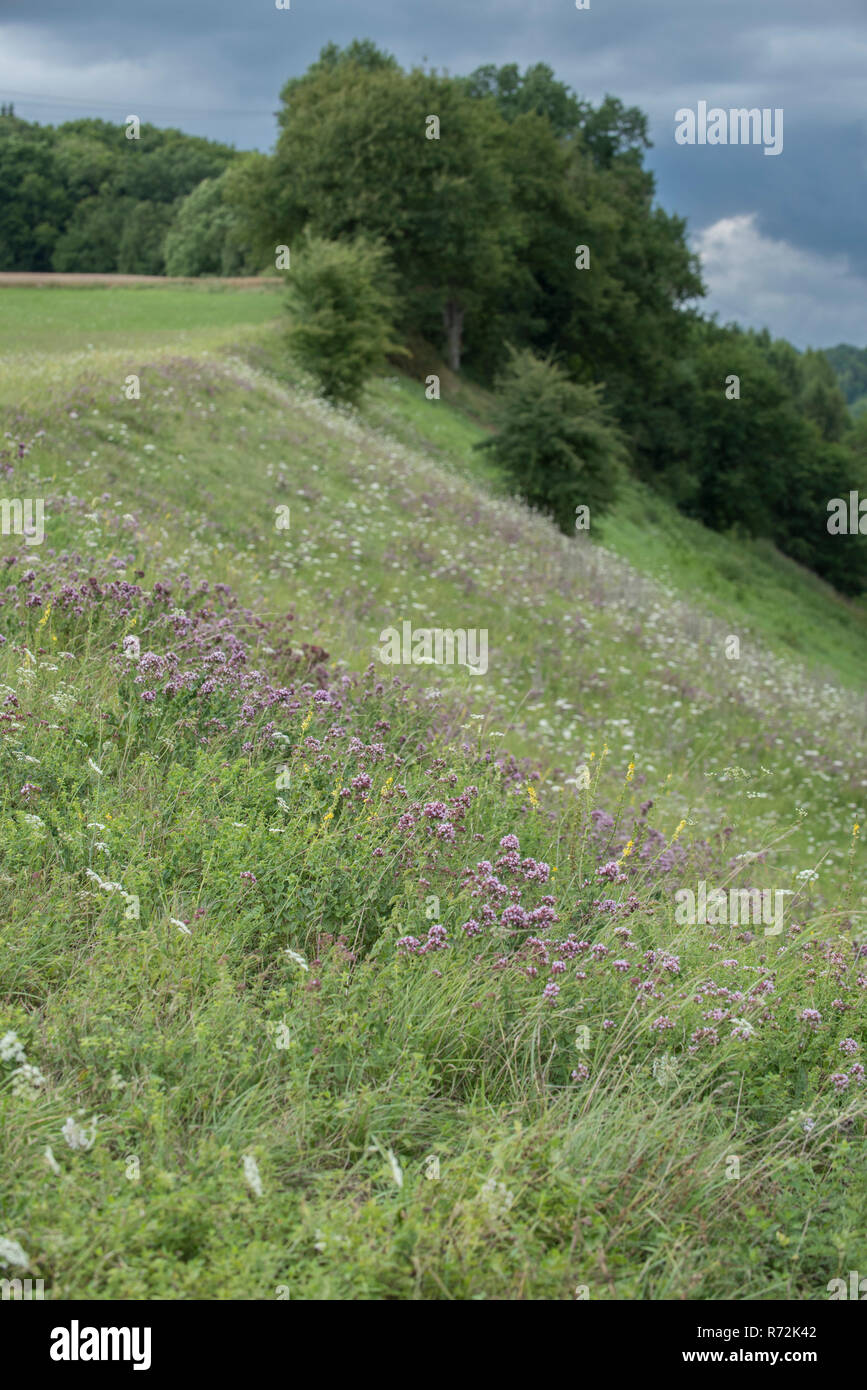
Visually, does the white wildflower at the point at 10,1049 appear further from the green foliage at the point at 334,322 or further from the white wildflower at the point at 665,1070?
the green foliage at the point at 334,322

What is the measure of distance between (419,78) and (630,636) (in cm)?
3241

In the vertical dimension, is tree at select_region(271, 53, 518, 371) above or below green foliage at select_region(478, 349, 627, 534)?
above

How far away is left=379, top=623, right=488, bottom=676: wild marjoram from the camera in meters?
10.7

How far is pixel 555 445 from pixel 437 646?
13.5 m

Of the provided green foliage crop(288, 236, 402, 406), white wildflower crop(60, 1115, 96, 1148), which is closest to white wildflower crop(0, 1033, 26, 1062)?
white wildflower crop(60, 1115, 96, 1148)

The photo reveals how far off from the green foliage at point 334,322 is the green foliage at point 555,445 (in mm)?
3827

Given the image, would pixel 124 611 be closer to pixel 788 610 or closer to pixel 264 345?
pixel 264 345

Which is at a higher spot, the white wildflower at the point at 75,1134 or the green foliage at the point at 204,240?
the green foliage at the point at 204,240
